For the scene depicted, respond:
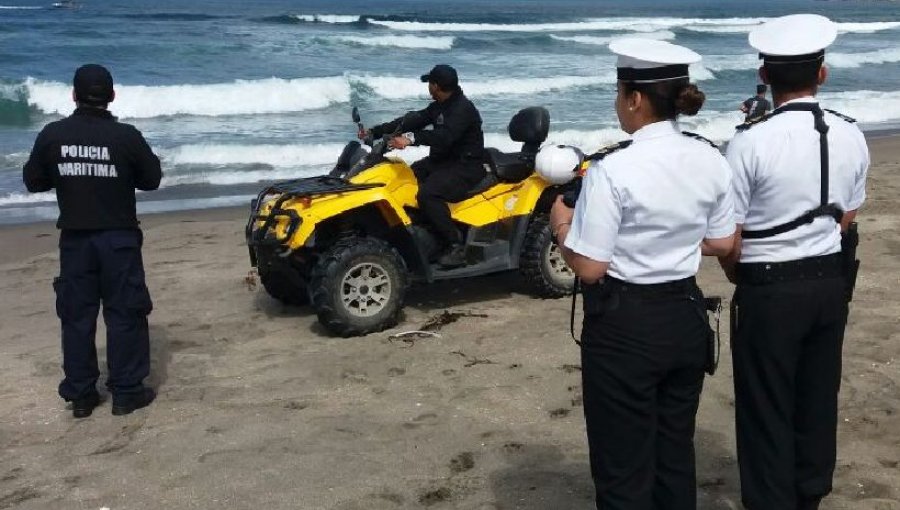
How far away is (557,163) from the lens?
6113 mm

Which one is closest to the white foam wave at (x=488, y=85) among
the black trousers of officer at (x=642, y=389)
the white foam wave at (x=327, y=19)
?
the black trousers of officer at (x=642, y=389)

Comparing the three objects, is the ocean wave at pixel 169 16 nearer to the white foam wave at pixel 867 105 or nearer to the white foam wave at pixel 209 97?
the white foam wave at pixel 209 97

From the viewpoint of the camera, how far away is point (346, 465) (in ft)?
15.8

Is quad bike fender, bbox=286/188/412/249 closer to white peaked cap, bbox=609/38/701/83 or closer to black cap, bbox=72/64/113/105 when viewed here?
black cap, bbox=72/64/113/105

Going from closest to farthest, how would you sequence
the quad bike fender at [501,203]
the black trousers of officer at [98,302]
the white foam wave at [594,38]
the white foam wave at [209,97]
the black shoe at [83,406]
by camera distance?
the black trousers of officer at [98,302]
the black shoe at [83,406]
the quad bike fender at [501,203]
the white foam wave at [209,97]
the white foam wave at [594,38]

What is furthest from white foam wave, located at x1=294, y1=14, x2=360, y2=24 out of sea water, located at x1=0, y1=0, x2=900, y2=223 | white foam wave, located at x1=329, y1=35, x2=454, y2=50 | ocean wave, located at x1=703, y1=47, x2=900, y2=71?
ocean wave, located at x1=703, y1=47, x2=900, y2=71

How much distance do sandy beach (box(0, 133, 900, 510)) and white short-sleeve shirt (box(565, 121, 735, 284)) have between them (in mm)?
1670

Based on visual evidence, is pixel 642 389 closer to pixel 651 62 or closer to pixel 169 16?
pixel 651 62

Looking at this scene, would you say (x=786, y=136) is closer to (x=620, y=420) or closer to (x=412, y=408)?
(x=620, y=420)

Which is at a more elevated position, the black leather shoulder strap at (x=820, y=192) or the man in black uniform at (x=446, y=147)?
the black leather shoulder strap at (x=820, y=192)

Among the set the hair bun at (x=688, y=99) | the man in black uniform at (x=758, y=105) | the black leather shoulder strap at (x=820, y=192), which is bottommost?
the man in black uniform at (x=758, y=105)

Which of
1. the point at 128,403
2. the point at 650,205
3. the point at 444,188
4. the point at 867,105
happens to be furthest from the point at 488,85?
the point at 650,205

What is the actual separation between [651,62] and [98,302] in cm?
374

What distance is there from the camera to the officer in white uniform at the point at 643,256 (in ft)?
9.85
